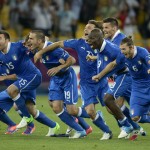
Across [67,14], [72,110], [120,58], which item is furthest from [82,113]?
[67,14]

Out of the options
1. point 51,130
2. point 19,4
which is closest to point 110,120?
point 51,130

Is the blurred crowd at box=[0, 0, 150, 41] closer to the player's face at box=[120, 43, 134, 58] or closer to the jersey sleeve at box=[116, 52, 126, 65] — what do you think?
the jersey sleeve at box=[116, 52, 126, 65]

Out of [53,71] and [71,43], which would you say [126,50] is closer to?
[71,43]

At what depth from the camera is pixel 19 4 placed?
24.1 m

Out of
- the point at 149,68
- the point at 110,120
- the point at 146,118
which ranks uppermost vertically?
the point at 149,68

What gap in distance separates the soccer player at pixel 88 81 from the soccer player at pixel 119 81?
0.27 meters

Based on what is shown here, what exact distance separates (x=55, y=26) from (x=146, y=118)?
11.5m

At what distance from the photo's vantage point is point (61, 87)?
14070 mm

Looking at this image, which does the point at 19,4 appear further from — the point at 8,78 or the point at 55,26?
the point at 8,78

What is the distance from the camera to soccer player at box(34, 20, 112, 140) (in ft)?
44.4

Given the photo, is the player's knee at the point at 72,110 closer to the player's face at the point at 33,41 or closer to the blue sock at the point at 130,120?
the blue sock at the point at 130,120

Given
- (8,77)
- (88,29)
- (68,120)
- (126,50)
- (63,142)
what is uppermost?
(88,29)

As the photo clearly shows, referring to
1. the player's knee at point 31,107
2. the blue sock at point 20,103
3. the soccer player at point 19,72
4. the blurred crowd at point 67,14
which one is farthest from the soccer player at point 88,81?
the blurred crowd at point 67,14

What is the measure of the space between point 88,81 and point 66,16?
10715 mm
